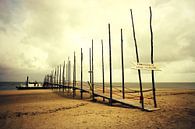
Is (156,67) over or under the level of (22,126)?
over

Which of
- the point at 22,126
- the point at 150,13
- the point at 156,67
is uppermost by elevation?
the point at 150,13

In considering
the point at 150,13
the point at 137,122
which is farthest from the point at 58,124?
the point at 150,13

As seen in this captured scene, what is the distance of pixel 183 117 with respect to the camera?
9.44 meters

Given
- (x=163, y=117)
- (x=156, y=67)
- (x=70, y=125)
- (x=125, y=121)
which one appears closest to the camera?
(x=70, y=125)

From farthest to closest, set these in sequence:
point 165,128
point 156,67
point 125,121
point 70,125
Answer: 1. point 156,67
2. point 125,121
3. point 70,125
4. point 165,128

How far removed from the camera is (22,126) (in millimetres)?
8531

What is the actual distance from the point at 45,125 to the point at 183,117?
7.97 meters

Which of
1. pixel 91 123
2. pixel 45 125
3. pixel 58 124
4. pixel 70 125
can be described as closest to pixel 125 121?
pixel 91 123

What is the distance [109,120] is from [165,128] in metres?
3.04

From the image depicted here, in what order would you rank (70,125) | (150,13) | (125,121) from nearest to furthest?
→ (70,125) → (125,121) → (150,13)

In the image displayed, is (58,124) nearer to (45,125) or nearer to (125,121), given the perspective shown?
(45,125)

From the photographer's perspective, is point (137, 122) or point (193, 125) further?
point (137, 122)

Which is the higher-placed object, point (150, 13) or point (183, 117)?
point (150, 13)

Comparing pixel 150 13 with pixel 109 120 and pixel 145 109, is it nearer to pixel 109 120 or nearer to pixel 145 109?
pixel 145 109
